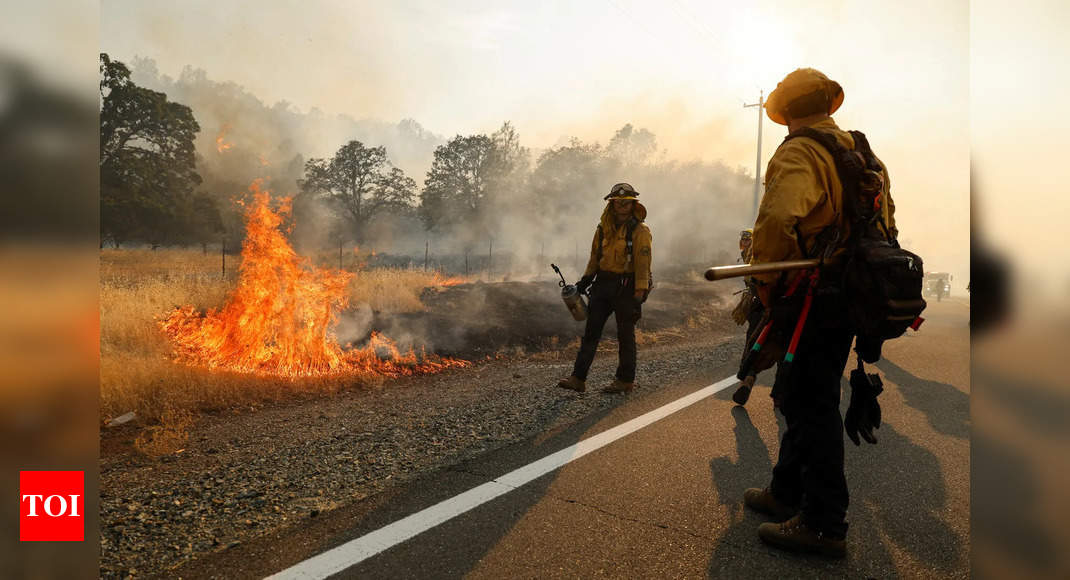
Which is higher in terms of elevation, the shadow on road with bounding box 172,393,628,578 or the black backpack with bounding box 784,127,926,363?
the black backpack with bounding box 784,127,926,363

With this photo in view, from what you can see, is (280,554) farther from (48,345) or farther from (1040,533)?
(1040,533)

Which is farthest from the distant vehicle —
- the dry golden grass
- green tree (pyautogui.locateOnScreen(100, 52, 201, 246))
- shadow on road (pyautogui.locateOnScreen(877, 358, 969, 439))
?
green tree (pyautogui.locateOnScreen(100, 52, 201, 246))

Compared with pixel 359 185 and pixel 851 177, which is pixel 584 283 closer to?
pixel 851 177

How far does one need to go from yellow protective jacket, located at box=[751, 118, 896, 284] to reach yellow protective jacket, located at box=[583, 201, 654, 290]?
9.80 ft

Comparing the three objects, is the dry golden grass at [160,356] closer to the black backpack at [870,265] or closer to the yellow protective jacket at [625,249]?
the yellow protective jacket at [625,249]

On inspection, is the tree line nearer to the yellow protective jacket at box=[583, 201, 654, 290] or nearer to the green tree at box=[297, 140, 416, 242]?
the green tree at box=[297, 140, 416, 242]

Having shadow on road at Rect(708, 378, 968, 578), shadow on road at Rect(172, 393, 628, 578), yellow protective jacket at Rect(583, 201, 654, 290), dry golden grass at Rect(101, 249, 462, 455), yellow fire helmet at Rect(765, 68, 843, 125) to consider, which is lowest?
shadow on road at Rect(708, 378, 968, 578)

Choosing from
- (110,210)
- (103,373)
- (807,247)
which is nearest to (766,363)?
(807,247)

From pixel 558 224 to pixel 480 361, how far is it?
26.0m

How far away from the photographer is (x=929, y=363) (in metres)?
7.76

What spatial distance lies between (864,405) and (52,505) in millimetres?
3069

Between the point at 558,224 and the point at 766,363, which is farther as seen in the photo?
the point at 558,224

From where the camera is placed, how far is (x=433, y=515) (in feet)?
9.32

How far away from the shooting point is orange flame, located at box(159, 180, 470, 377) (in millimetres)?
7328
